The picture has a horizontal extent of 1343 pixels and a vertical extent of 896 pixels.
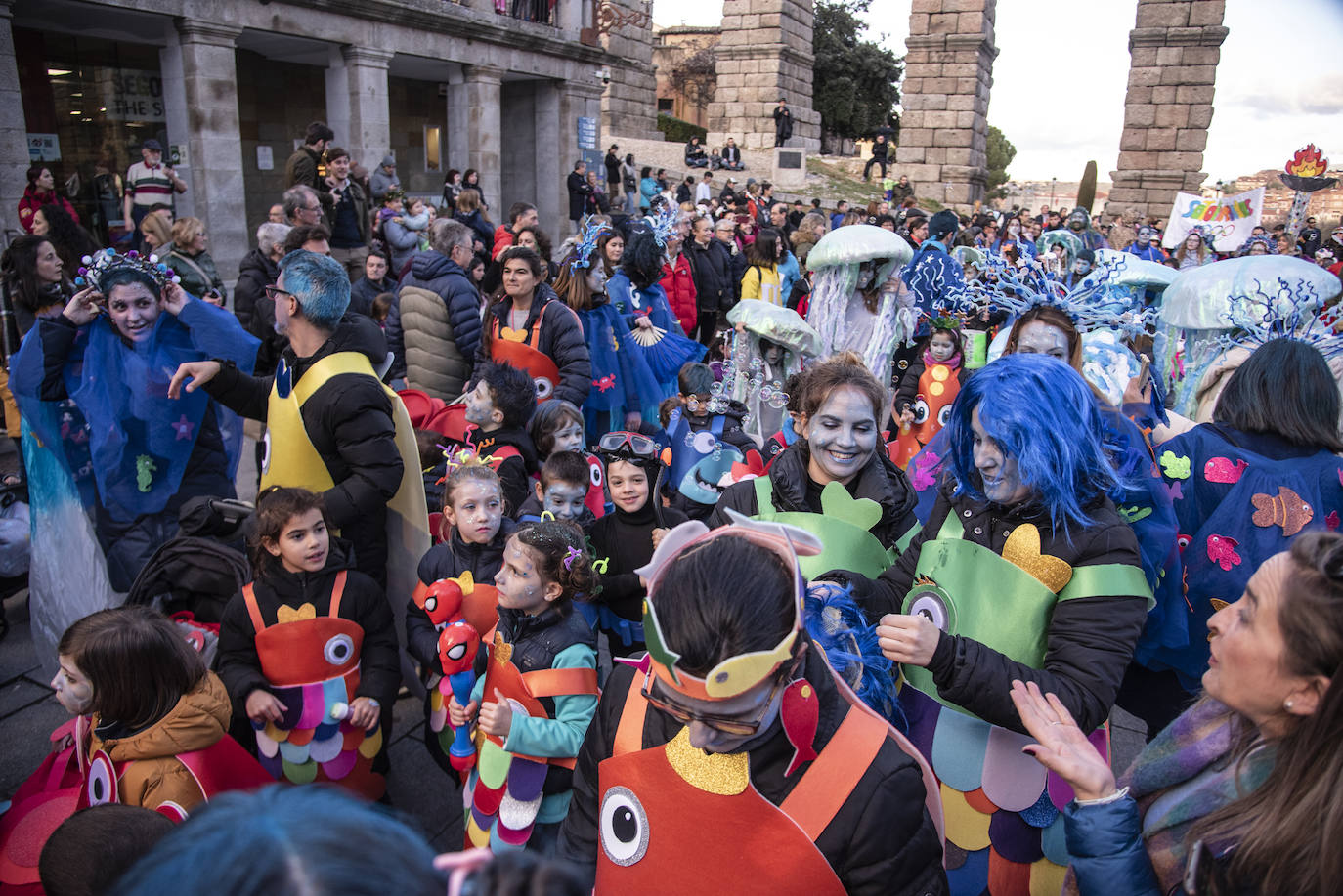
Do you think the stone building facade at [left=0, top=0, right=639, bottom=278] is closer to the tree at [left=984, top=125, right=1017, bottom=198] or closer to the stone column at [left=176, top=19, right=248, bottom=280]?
the stone column at [left=176, top=19, right=248, bottom=280]

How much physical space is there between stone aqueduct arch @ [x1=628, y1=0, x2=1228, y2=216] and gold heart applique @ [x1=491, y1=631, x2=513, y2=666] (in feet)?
72.0

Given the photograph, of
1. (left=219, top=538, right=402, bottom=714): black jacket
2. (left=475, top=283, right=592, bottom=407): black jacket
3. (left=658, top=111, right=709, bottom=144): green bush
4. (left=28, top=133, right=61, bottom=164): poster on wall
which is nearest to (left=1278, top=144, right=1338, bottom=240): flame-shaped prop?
(left=475, top=283, right=592, bottom=407): black jacket

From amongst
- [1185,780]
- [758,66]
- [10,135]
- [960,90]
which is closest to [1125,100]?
[960,90]

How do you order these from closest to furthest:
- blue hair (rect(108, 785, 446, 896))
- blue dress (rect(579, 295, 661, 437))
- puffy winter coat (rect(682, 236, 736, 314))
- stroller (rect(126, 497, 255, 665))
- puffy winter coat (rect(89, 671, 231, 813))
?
blue hair (rect(108, 785, 446, 896))
puffy winter coat (rect(89, 671, 231, 813))
stroller (rect(126, 497, 255, 665))
blue dress (rect(579, 295, 661, 437))
puffy winter coat (rect(682, 236, 736, 314))

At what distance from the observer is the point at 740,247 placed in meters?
12.3

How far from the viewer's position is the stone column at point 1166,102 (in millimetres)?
20453

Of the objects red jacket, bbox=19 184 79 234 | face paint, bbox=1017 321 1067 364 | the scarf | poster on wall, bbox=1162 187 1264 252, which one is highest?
poster on wall, bbox=1162 187 1264 252

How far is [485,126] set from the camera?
608 inches

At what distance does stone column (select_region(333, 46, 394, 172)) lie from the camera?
12.9 meters

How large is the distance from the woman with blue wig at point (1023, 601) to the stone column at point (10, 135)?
1036 cm

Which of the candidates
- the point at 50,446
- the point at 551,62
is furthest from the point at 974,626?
the point at 551,62

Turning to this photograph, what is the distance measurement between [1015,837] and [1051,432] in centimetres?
97

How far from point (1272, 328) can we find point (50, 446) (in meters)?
5.34

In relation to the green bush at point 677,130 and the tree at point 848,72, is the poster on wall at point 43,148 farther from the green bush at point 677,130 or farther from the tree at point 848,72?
the tree at point 848,72
